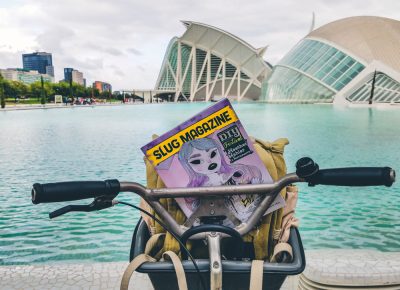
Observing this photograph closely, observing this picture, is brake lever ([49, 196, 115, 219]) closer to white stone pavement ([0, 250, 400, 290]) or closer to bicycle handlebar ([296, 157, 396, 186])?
bicycle handlebar ([296, 157, 396, 186])

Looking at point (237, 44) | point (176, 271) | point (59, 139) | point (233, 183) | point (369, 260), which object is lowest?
point (59, 139)

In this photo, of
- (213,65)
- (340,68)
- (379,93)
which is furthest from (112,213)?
(213,65)

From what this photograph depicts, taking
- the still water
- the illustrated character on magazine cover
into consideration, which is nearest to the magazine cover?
the illustrated character on magazine cover

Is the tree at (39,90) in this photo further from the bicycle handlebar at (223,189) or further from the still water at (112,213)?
the bicycle handlebar at (223,189)

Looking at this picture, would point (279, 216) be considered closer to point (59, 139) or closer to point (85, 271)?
point (85, 271)

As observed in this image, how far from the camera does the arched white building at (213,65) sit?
7044cm

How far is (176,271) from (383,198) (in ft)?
17.4

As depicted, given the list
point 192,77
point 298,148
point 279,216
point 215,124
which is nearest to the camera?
point 215,124

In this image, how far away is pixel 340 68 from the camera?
35594 mm

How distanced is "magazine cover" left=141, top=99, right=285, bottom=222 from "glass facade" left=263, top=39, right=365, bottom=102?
35.8 metres

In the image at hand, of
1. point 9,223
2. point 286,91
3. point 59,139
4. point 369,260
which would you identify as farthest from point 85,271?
point 286,91

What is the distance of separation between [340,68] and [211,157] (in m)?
37.0

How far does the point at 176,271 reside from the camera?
109 centimetres

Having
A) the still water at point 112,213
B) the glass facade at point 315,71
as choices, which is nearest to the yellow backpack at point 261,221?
the still water at point 112,213
